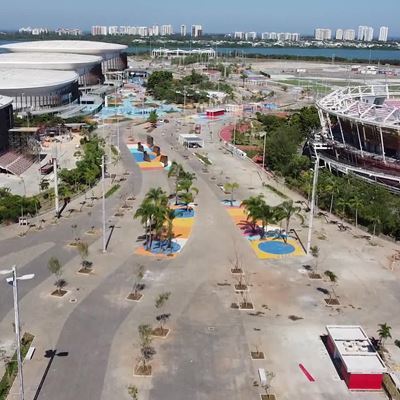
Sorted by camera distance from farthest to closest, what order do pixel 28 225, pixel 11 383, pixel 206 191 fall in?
pixel 206 191 < pixel 28 225 < pixel 11 383

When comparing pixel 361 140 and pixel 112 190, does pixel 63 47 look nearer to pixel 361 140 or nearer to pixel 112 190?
pixel 112 190

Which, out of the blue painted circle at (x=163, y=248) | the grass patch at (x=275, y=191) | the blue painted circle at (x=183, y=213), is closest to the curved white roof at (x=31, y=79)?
the grass patch at (x=275, y=191)

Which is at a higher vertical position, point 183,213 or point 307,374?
point 307,374

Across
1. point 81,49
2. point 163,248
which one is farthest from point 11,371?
point 81,49

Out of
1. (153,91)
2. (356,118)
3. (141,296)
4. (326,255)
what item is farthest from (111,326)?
(153,91)

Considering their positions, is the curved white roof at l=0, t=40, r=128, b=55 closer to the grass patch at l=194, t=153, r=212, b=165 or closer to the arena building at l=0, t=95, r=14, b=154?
the arena building at l=0, t=95, r=14, b=154

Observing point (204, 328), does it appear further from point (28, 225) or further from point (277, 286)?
point (28, 225)

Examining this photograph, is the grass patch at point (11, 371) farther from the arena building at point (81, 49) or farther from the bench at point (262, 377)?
the arena building at point (81, 49)
